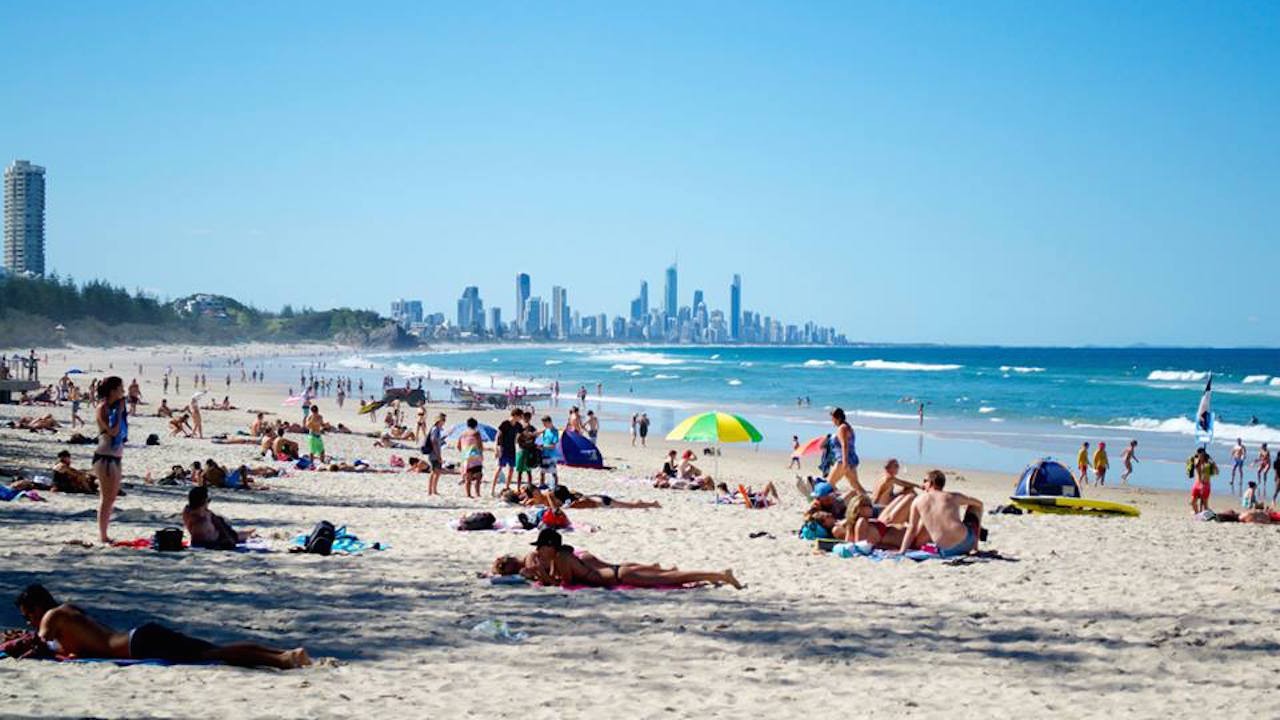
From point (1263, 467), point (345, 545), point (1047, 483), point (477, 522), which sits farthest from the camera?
point (1263, 467)

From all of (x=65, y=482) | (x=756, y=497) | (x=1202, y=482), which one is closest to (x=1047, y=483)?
(x=1202, y=482)

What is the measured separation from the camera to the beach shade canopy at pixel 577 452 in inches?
843

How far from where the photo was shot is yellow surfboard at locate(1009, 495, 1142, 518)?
15625mm

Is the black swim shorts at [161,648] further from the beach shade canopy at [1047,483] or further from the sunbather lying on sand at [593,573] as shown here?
the beach shade canopy at [1047,483]

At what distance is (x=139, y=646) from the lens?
20.2 feet

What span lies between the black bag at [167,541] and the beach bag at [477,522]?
3427 mm

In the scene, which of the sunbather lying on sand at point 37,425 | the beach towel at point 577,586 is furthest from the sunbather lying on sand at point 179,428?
the beach towel at point 577,586

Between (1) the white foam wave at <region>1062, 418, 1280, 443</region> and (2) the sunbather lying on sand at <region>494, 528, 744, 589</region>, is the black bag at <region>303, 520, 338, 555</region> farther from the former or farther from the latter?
(1) the white foam wave at <region>1062, 418, 1280, 443</region>

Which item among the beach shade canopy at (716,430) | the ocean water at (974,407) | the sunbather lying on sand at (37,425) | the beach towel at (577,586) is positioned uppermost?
the beach shade canopy at (716,430)

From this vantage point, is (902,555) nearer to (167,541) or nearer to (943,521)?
(943,521)

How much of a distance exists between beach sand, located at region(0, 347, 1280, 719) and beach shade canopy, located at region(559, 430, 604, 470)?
25.9ft

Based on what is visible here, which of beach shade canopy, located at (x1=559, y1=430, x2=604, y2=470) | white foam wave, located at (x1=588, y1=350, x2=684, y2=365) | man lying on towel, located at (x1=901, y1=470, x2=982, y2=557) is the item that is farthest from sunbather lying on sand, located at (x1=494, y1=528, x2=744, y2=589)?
white foam wave, located at (x1=588, y1=350, x2=684, y2=365)

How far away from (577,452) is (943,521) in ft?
37.5

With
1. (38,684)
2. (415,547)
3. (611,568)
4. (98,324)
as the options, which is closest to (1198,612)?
(611,568)
